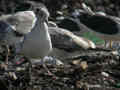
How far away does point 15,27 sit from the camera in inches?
164

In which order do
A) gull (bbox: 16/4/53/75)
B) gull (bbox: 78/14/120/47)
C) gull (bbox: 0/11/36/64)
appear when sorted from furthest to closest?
gull (bbox: 78/14/120/47) → gull (bbox: 0/11/36/64) → gull (bbox: 16/4/53/75)

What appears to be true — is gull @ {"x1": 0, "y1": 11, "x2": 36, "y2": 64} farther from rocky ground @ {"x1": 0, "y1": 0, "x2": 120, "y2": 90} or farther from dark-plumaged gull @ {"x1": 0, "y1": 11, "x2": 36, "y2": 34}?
rocky ground @ {"x1": 0, "y1": 0, "x2": 120, "y2": 90}

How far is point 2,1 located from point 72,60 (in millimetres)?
4482

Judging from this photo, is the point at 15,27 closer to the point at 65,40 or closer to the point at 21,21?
the point at 21,21

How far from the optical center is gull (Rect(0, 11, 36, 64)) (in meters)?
4.08

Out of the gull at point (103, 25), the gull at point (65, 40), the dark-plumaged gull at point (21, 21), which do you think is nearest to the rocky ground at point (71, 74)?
the gull at point (65, 40)

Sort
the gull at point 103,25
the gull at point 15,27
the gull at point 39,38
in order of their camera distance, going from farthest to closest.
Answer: the gull at point 103,25 → the gull at point 15,27 → the gull at point 39,38

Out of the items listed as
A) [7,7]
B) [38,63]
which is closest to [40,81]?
[38,63]

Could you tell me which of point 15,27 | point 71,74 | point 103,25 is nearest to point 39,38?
point 71,74

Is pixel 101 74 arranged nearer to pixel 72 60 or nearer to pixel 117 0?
pixel 72 60

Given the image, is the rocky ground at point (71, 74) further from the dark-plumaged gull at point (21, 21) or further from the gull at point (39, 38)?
the dark-plumaged gull at point (21, 21)

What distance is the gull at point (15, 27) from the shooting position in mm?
4082

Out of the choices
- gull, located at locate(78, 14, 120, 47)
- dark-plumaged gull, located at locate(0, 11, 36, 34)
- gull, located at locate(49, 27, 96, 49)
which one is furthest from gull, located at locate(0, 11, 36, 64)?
gull, located at locate(78, 14, 120, 47)

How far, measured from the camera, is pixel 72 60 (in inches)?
185
